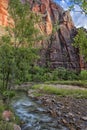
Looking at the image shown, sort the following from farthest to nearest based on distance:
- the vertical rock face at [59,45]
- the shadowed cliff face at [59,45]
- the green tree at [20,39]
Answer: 1. the vertical rock face at [59,45]
2. the shadowed cliff face at [59,45]
3. the green tree at [20,39]

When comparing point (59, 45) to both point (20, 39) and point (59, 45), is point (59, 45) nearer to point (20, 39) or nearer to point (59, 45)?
point (59, 45)

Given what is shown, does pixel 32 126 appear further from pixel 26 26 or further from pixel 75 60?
pixel 75 60

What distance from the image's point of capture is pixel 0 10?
5984 inches

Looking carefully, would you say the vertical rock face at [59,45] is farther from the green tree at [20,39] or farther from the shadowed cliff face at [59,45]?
the green tree at [20,39]

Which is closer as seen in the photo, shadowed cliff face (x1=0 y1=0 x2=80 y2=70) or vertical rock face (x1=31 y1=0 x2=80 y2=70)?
shadowed cliff face (x1=0 y1=0 x2=80 y2=70)

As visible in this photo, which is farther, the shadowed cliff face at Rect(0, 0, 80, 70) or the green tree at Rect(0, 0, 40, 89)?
the shadowed cliff face at Rect(0, 0, 80, 70)

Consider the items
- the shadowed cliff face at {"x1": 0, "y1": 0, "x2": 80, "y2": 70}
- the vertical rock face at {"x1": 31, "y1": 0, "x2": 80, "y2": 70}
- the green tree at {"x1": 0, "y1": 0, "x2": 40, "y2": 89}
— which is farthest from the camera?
the vertical rock face at {"x1": 31, "y1": 0, "x2": 80, "y2": 70}

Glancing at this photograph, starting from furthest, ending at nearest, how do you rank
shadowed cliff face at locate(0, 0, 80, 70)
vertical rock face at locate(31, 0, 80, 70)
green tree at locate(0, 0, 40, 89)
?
vertical rock face at locate(31, 0, 80, 70)
shadowed cliff face at locate(0, 0, 80, 70)
green tree at locate(0, 0, 40, 89)

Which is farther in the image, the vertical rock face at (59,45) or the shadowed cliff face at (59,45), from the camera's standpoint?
A: the vertical rock face at (59,45)

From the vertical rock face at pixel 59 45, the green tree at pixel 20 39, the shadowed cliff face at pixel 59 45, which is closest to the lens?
the green tree at pixel 20 39

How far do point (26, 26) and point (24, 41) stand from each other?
1660 mm

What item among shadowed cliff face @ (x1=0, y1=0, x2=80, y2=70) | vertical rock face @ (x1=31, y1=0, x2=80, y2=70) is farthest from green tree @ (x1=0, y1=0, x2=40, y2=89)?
vertical rock face @ (x1=31, y1=0, x2=80, y2=70)

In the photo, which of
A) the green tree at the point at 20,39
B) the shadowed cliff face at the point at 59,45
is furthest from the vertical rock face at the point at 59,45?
the green tree at the point at 20,39

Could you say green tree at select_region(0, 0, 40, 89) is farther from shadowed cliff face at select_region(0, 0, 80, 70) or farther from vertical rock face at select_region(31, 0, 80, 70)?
vertical rock face at select_region(31, 0, 80, 70)
